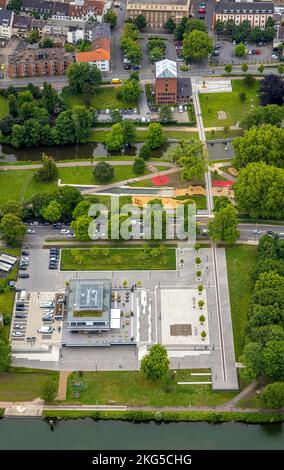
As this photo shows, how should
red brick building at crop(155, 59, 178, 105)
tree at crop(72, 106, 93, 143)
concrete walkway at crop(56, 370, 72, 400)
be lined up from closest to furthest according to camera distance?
concrete walkway at crop(56, 370, 72, 400) → tree at crop(72, 106, 93, 143) → red brick building at crop(155, 59, 178, 105)

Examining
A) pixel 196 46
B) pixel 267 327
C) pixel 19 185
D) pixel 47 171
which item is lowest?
pixel 267 327

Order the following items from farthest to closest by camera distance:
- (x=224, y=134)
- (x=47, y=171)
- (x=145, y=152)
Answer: (x=224, y=134)
(x=145, y=152)
(x=47, y=171)

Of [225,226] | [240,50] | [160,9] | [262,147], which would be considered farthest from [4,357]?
[160,9]

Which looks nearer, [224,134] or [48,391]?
[48,391]

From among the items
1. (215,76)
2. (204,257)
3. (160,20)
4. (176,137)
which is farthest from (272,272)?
(160,20)

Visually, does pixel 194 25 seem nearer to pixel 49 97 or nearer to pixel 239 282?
pixel 49 97

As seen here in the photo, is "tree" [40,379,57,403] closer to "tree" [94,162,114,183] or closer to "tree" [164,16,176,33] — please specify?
"tree" [94,162,114,183]

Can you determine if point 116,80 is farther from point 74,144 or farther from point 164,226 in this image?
point 164,226

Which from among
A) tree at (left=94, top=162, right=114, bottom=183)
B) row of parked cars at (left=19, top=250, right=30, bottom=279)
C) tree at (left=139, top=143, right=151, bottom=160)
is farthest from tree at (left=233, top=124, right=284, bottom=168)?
row of parked cars at (left=19, top=250, right=30, bottom=279)
